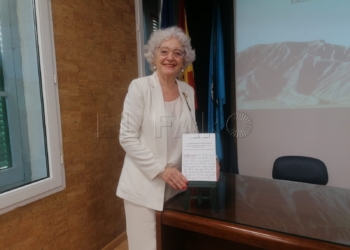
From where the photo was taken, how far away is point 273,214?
96cm

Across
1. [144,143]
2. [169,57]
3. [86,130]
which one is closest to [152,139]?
[144,143]

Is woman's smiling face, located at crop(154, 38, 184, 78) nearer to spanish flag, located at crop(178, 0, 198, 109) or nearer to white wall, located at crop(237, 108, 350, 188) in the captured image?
spanish flag, located at crop(178, 0, 198, 109)

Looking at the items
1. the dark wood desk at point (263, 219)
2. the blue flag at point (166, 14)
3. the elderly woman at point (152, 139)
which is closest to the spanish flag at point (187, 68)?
the blue flag at point (166, 14)

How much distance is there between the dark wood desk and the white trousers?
106 millimetres

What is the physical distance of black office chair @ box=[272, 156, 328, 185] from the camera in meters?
1.65

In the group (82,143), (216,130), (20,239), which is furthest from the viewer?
(216,130)

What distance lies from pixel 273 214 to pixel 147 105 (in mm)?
755

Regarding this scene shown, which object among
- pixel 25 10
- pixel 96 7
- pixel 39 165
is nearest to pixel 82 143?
pixel 39 165

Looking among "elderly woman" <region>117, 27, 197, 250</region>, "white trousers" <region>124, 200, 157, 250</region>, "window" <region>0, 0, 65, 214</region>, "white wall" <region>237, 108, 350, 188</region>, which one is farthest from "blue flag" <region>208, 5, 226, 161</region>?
"window" <region>0, 0, 65, 214</region>

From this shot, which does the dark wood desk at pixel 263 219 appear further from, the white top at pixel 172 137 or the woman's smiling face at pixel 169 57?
the woman's smiling face at pixel 169 57

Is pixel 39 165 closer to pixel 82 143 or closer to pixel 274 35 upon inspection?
pixel 82 143

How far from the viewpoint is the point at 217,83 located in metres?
2.58

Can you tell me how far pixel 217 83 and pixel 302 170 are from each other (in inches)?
49.5

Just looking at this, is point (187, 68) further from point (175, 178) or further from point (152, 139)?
point (175, 178)
